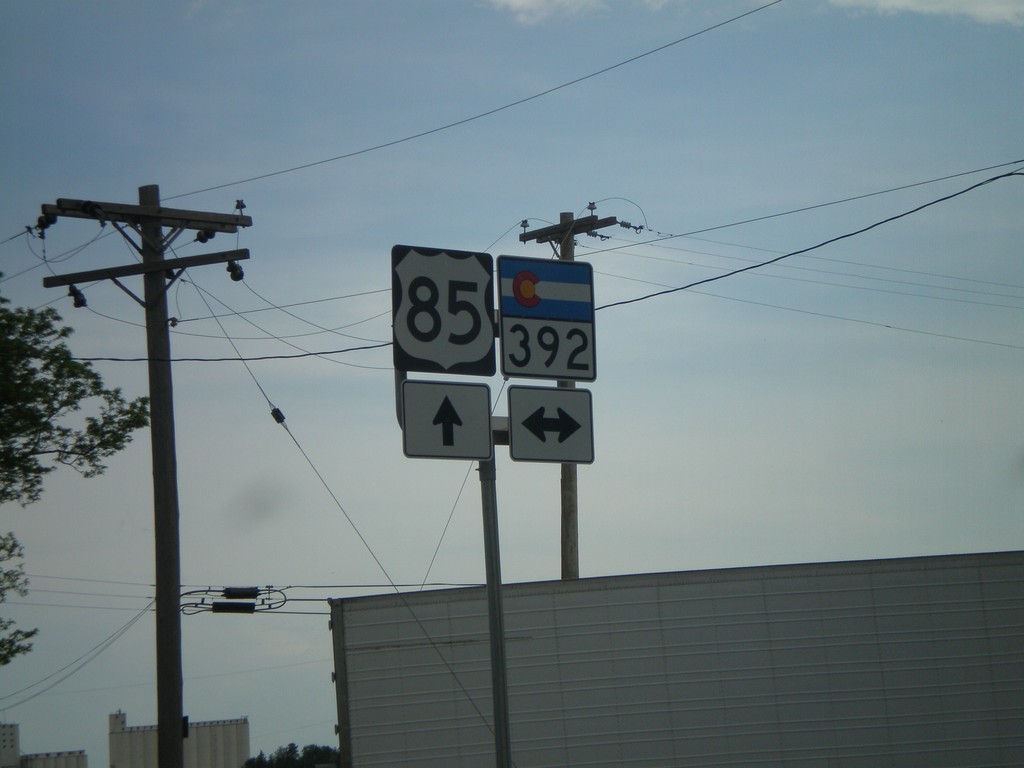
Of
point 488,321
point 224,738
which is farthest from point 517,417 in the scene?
point 224,738

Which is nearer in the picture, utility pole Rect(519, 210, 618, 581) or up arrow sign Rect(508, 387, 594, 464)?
up arrow sign Rect(508, 387, 594, 464)

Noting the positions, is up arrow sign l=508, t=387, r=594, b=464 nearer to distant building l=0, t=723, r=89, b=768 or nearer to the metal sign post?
the metal sign post

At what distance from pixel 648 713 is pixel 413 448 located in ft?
35.2

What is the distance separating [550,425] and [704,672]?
34.1 ft

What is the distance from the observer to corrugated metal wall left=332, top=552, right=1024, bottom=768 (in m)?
15.6

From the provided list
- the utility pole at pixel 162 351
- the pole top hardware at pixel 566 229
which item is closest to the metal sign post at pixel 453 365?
the utility pole at pixel 162 351

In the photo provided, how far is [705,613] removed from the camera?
53.2 ft

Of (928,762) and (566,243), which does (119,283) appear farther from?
(928,762)

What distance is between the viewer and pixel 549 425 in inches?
259

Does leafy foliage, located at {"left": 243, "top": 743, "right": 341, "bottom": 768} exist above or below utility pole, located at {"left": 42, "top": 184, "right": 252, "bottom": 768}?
below

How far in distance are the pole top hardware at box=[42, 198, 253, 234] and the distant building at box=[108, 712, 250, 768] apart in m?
20.3

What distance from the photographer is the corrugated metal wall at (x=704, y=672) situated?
15594mm

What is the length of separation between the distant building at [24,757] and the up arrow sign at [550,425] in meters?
29.6

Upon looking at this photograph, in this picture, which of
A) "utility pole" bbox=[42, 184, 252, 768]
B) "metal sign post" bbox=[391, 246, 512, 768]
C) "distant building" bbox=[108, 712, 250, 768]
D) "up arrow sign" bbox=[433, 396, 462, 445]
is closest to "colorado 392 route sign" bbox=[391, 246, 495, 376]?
"metal sign post" bbox=[391, 246, 512, 768]
